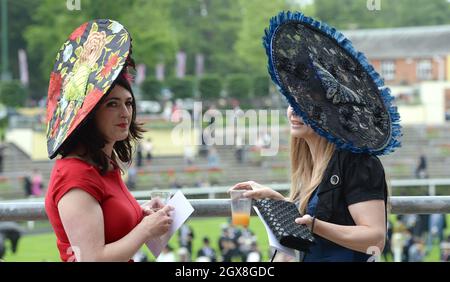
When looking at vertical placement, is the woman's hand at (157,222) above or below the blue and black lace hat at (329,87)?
below

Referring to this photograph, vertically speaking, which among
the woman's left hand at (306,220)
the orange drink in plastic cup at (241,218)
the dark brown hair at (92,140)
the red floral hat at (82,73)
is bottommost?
the orange drink in plastic cup at (241,218)

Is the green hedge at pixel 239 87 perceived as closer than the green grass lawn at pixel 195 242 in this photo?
No

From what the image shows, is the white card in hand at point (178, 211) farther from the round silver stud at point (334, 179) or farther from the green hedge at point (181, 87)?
the green hedge at point (181, 87)

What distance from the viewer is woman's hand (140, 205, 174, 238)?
2.48m

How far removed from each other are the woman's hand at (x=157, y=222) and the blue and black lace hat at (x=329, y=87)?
1.51ft

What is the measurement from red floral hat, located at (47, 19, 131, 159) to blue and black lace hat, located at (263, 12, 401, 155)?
0.46m

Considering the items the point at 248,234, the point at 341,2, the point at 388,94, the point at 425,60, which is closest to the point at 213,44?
the point at 341,2

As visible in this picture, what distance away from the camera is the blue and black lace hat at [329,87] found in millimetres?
2701

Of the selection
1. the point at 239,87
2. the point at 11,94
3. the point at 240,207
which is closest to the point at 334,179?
the point at 240,207

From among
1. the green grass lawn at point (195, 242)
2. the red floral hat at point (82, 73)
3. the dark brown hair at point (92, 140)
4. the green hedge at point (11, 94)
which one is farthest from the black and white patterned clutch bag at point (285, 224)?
the green hedge at point (11, 94)

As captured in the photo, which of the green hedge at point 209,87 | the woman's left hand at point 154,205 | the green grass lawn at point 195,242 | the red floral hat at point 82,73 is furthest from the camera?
the green hedge at point 209,87

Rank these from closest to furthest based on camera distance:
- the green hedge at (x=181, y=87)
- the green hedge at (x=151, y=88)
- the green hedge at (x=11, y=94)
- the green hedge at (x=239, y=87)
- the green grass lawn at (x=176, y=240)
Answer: the green grass lawn at (x=176, y=240) → the green hedge at (x=11, y=94) → the green hedge at (x=151, y=88) → the green hedge at (x=181, y=87) → the green hedge at (x=239, y=87)

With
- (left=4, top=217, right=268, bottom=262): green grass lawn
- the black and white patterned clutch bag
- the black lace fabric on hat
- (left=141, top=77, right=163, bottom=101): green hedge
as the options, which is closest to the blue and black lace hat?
the black lace fabric on hat
